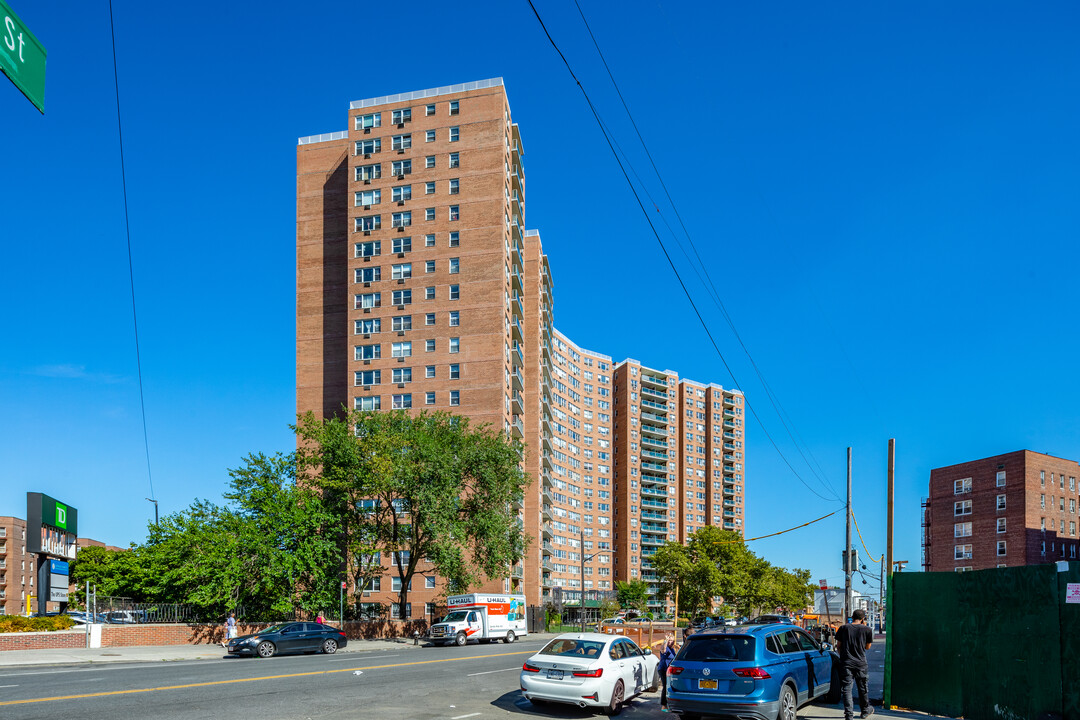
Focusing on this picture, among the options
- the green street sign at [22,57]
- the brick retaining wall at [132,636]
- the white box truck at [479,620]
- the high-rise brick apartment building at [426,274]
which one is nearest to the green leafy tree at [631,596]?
the high-rise brick apartment building at [426,274]

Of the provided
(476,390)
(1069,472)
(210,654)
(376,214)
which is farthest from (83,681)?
(1069,472)

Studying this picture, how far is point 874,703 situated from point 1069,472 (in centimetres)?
8149

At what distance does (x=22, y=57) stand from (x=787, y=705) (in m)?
13.8

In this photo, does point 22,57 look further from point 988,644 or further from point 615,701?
point 988,644

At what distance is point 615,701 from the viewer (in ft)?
53.8

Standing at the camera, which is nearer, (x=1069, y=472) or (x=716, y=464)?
(x=1069, y=472)

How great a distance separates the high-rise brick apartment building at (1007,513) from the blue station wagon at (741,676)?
242 feet

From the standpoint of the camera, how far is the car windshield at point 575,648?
16703mm

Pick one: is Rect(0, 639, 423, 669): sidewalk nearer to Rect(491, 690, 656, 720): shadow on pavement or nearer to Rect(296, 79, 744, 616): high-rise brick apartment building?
Rect(491, 690, 656, 720): shadow on pavement

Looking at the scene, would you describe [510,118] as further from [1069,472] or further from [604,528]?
[604,528]

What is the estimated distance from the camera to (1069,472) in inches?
3292

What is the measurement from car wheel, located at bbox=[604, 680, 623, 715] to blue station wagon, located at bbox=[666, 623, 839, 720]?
1.90m

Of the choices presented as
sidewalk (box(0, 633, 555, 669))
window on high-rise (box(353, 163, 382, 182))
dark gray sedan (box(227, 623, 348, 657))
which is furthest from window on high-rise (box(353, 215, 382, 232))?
dark gray sedan (box(227, 623, 348, 657))

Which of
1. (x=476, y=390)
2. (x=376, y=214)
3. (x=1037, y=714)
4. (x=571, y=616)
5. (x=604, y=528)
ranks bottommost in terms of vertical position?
(x=571, y=616)
